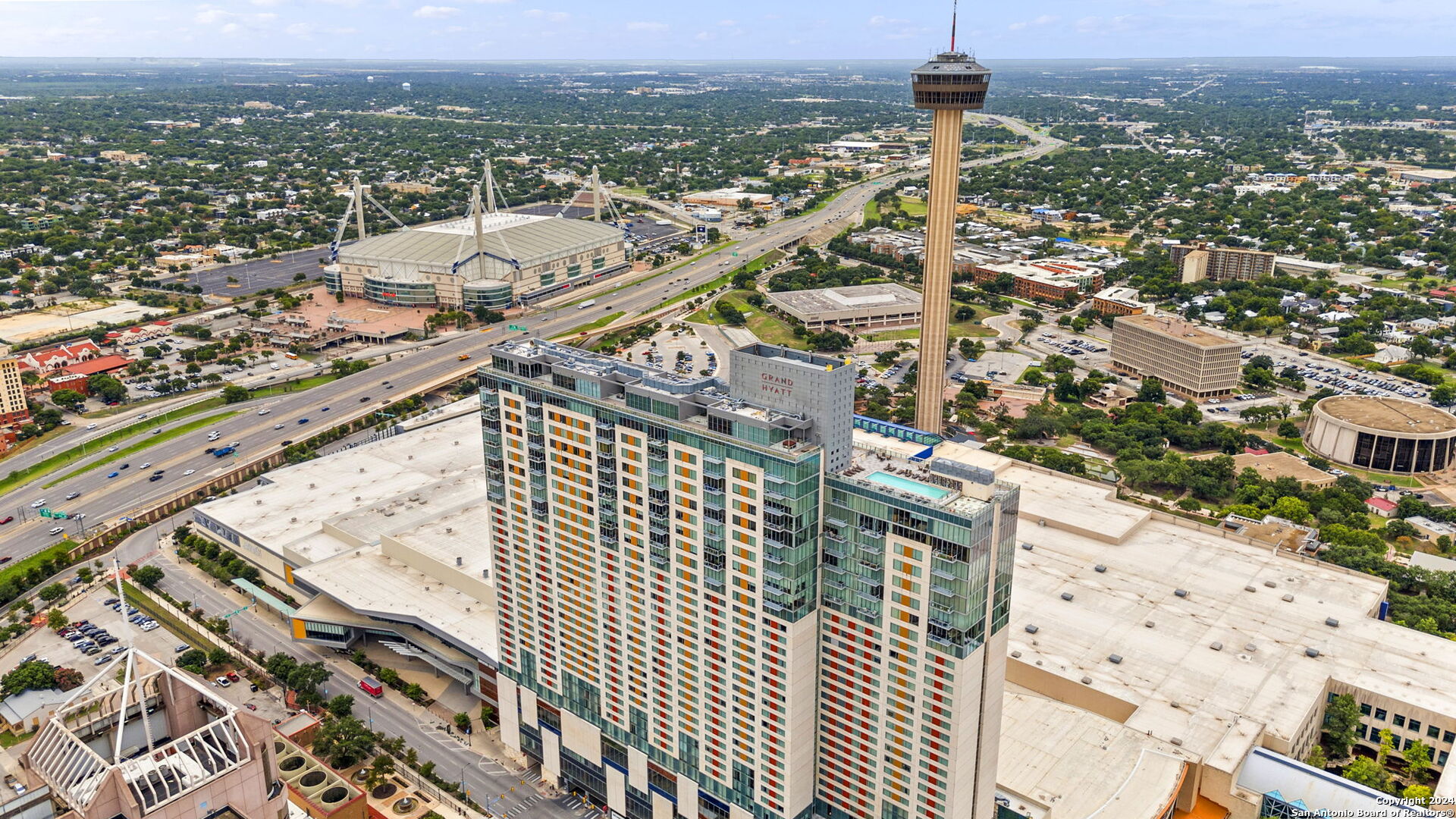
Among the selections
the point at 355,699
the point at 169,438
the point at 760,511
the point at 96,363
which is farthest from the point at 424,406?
the point at 760,511

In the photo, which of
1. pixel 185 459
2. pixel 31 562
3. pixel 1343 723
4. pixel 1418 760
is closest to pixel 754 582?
pixel 1343 723

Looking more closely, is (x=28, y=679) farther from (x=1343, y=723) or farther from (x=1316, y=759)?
(x=1343, y=723)

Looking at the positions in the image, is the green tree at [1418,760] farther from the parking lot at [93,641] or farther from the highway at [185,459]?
the highway at [185,459]

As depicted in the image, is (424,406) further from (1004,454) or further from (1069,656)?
(1069,656)

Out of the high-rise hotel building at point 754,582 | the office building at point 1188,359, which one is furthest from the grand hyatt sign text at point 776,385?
the office building at point 1188,359

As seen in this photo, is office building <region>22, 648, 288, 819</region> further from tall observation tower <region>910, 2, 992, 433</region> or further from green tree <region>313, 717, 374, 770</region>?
tall observation tower <region>910, 2, 992, 433</region>
